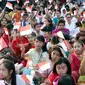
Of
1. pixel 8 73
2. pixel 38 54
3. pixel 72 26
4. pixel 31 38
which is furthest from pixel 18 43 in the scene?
pixel 8 73

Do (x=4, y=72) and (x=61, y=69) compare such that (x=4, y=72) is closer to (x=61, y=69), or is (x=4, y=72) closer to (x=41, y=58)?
(x=61, y=69)

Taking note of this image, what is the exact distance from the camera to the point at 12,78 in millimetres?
4270

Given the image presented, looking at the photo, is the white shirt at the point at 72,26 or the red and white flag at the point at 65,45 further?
the white shirt at the point at 72,26

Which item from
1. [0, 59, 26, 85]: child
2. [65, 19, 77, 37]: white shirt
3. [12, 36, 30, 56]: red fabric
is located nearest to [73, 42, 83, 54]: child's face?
[0, 59, 26, 85]: child

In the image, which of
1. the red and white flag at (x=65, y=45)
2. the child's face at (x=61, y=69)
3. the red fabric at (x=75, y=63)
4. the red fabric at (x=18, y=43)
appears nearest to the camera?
the child's face at (x=61, y=69)

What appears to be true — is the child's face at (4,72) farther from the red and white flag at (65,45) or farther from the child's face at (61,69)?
the red and white flag at (65,45)

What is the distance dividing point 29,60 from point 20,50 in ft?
2.83

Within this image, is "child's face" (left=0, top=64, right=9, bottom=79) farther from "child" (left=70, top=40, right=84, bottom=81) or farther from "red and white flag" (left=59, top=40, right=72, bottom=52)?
Answer: "red and white flag" (left=59, top=40, right=72, bottom=52)

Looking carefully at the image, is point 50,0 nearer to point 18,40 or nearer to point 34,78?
point 18,40

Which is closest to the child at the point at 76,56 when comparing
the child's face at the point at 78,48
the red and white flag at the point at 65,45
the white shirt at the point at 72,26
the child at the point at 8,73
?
the child's face at the point at 78,48

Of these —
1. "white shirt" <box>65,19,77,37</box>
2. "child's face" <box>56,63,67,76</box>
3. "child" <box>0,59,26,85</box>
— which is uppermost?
"child" <box>0,59,26,85</box>

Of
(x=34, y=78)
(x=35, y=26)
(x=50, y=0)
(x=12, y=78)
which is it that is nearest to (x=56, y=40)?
(x=34, y=78)

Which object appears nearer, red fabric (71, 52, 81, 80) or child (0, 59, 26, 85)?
child (0, 59, 26, 85)

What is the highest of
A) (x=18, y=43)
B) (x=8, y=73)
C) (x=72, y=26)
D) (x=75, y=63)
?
(x=8, y=73)
